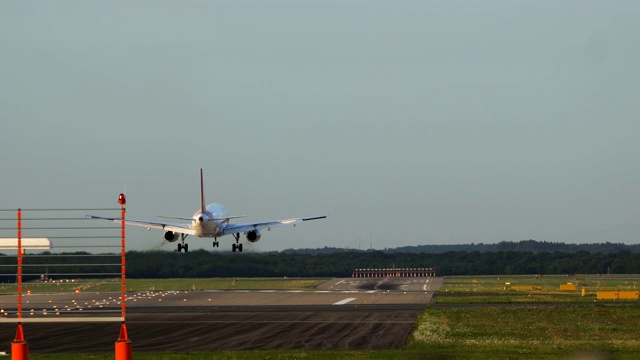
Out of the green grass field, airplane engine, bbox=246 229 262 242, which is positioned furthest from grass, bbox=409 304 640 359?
airplane engine, bbox=246 229 262 242

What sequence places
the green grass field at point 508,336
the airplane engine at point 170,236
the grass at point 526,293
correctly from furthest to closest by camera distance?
the airplane engine at point 170,236 < the grass at point 526,293 < the green grass field at point 508,336

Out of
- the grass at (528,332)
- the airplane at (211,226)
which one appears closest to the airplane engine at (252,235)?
the airplane at (211,226)

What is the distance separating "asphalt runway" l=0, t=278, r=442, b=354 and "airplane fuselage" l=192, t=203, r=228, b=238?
6.51 m

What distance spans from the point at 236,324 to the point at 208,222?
1097 inches

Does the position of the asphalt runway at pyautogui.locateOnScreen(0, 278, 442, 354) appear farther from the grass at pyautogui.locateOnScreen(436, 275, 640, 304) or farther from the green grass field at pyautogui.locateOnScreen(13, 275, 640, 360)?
the grass at pyautogui.locateOnScreen(436, 275, 640, 304)

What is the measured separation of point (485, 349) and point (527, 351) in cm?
186

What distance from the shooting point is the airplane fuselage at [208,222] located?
273ft

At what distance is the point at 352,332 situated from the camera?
4928cm

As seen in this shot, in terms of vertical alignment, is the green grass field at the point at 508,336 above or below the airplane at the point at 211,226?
below

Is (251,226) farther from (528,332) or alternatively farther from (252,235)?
(528,332)

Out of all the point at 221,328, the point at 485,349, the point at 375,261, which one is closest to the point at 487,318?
the point at 221,328

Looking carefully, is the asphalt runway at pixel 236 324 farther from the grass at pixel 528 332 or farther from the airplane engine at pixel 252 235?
the airplane engine at pixel 252 235

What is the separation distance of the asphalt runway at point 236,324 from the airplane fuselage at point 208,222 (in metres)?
6.51

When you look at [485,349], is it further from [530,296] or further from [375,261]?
[375,261]
